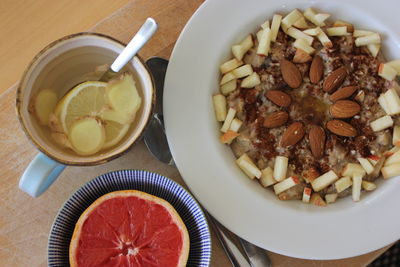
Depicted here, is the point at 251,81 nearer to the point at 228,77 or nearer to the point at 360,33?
the point at 228,77

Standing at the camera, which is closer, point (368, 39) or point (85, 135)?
point (85, 135)

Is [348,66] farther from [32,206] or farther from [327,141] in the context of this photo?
[32,206]

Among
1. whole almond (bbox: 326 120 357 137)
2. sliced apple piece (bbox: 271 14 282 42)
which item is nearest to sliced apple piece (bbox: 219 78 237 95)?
sliced apple piece (bbox: 271 14 282 42)

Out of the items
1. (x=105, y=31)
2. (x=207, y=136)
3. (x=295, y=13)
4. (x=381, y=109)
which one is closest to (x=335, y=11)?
(x=295, y=13)

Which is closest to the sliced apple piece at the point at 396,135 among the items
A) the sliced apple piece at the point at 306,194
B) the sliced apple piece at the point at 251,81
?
the sliced apple piece at the point at 306,194

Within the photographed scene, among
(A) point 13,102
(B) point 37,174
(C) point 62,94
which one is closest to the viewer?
(B) point 37,174

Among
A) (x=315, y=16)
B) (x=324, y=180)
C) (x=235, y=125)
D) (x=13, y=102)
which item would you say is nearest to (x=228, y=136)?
(x=235, y=125)
